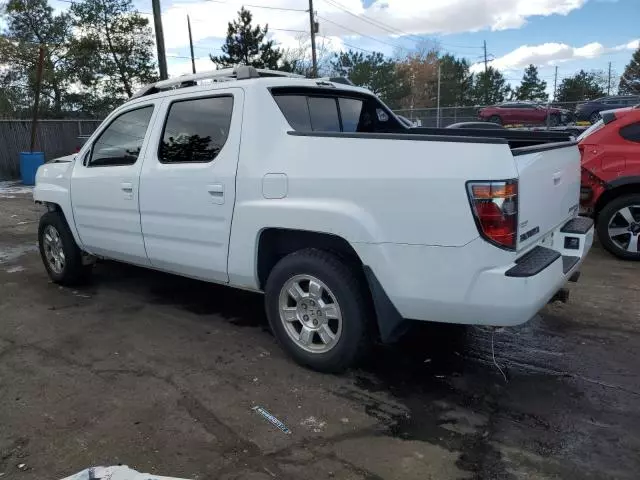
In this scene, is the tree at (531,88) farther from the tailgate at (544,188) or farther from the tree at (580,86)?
the tailgate at (544,188)

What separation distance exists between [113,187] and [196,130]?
1.13 meters

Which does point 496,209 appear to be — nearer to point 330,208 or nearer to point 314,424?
point 330,208

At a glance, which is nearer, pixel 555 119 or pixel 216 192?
pixel 216 192

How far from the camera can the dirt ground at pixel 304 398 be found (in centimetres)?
268

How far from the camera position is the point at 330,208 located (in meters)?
3.22

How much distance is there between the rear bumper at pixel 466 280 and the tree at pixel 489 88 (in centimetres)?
6869

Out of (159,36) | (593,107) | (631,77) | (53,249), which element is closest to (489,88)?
(631,77)

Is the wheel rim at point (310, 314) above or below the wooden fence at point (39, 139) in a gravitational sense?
below

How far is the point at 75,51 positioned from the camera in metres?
28.5

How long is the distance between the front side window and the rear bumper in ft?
8.04

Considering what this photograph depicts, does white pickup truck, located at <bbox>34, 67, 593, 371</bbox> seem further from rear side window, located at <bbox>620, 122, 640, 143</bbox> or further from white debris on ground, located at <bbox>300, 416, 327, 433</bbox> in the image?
rear side window, located at <bbox>620, 122, 640, 143</bbox>

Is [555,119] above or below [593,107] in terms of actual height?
below

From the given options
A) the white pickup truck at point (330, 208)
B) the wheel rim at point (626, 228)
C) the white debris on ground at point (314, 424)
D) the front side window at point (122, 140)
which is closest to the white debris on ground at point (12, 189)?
the front side window at point (122, 140)

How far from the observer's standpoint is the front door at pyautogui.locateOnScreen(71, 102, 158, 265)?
14.9 feet
